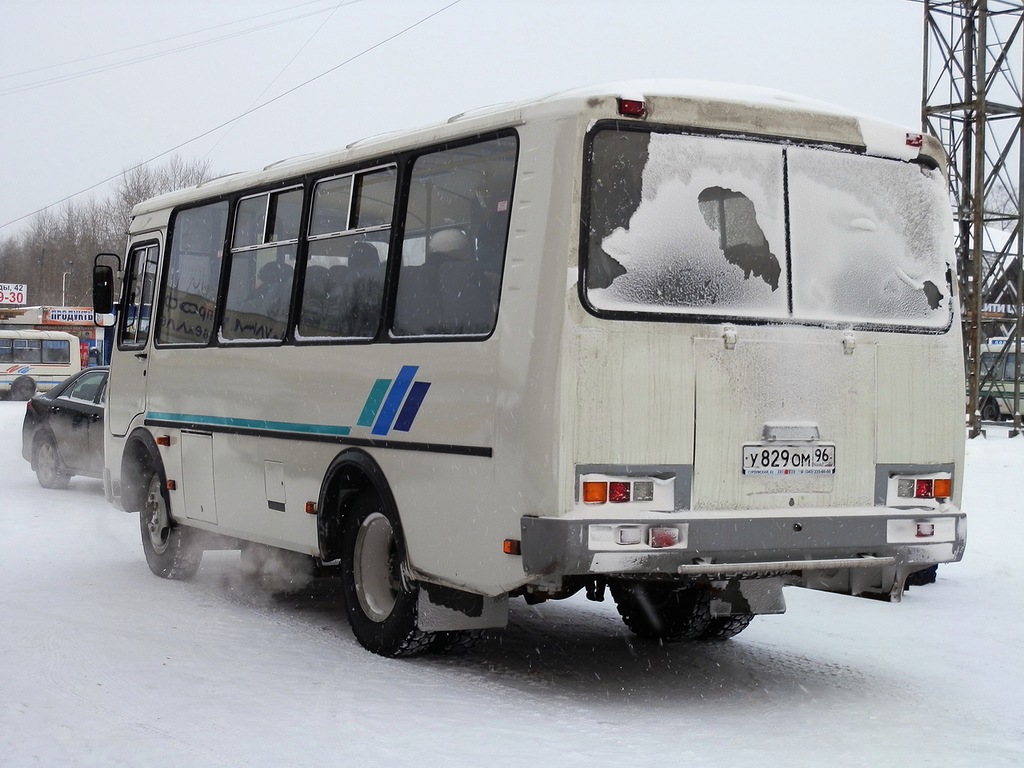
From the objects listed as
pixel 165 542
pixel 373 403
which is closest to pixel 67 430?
pixel 165 542

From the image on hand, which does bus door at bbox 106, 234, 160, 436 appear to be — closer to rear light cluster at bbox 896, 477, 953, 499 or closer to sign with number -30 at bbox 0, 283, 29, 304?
rear light cluster at bbox 896, 477, 953, 499

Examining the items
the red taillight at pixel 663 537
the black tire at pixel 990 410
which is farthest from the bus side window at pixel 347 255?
the black tire at pixel 990 410

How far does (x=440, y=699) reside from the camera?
269 inches

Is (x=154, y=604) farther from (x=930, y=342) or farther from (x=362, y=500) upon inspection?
(x=930, y=342)

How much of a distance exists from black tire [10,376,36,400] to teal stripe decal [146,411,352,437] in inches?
1744

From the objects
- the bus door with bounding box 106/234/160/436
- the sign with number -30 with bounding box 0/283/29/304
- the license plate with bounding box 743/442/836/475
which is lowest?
the license plate with bounding box 743/442/836/475

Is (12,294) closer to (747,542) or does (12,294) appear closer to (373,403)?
(373,403)

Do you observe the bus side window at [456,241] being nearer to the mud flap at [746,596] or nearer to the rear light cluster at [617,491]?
the rear light cluster at [617,491]

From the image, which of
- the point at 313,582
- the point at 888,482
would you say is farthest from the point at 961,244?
the point at 888,482

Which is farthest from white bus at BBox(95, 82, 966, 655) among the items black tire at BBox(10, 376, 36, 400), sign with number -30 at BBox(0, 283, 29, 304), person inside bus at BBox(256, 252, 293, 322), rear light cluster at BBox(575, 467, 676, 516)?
sign with number -30 at BBox(0, 283, 29, 304)

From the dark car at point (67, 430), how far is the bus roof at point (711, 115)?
11.0m

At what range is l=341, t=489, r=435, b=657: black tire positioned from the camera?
774 cm

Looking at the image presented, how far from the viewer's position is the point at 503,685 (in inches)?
286

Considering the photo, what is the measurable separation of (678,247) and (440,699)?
7.90 ft
